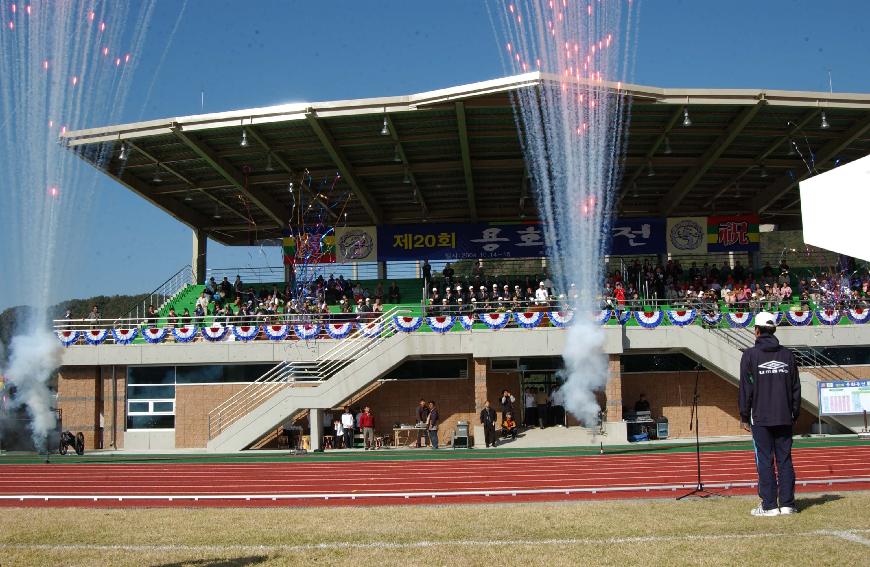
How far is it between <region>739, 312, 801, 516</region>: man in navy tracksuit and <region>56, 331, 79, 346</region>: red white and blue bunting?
27656 millimetres

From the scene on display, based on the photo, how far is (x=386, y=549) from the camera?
7.96m

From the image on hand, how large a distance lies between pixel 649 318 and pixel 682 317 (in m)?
1.23

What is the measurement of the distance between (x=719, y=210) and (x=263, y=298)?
22.5 meters

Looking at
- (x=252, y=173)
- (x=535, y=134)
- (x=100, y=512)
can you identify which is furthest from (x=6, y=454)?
(x=535, y=134)

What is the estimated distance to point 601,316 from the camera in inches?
1126

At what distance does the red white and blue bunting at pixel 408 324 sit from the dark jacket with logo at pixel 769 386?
2017 cm

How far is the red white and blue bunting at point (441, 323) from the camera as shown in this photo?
95.6 feet

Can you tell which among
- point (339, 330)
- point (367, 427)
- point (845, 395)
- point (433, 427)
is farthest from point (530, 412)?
point (845, 395)

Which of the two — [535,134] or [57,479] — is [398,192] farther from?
[57,479]

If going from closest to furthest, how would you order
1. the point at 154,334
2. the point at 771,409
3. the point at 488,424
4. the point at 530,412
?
the point at 771,409
the point at 488,424
the point at 530,412
the point at 154,334

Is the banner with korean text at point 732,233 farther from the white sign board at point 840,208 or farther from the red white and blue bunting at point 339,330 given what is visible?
the white sign board at point 840,208

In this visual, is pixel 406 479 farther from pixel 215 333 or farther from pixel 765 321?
pixel 215 333

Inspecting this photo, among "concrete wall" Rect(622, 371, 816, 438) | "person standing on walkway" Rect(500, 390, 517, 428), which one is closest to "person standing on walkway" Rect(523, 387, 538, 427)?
"person standing on walkway" Rect(500, 390, 517, 428)

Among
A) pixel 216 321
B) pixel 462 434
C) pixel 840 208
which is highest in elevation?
pixel 216 321
